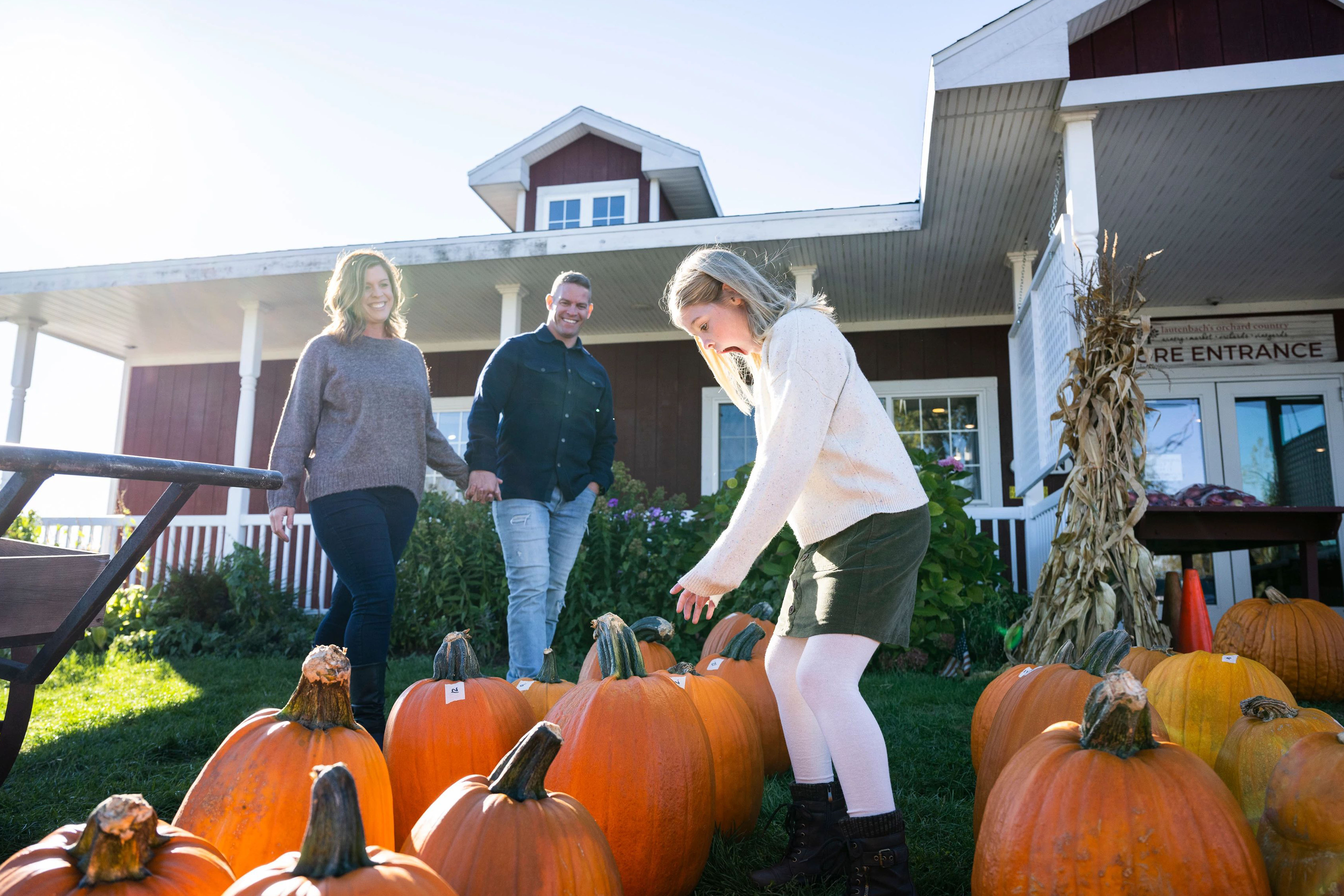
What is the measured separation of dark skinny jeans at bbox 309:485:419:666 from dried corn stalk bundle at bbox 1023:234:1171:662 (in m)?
2.64

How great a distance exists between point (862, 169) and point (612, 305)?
2.89 m

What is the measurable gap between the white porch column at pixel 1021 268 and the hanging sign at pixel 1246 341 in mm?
1458

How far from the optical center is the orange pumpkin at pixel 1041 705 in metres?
1.79

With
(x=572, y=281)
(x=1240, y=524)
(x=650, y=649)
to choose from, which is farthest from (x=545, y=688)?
(x=1240, y=524)

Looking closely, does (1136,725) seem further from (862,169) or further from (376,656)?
(862,169)

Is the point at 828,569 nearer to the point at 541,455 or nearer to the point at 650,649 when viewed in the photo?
the point at 650,649

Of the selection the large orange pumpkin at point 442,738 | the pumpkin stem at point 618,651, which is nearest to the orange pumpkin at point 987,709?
the pumpkin stem at point 618,651

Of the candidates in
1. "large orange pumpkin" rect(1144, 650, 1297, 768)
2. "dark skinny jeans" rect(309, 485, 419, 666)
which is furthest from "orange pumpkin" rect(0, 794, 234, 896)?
"large orange pumpkin" rect(1144, 650, 1297, 768)

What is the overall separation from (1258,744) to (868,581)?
777mm

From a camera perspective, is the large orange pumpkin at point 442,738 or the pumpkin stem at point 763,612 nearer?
the large orange pumpkin at point 442,738

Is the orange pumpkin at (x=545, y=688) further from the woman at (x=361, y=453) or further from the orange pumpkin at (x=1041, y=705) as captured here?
the orange pumpkin at (x=1041, y=705)

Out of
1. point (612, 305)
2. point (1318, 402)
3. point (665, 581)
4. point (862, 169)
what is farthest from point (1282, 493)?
point (612, 305)

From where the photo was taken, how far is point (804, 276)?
7.56 meters

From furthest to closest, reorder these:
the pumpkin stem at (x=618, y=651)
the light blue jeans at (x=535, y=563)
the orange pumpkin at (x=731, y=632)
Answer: the light blue jeans at (x=535, y=563), the orange pumpkin at (x=731, y=632), the pumpkin stem at (x=618, y=651)
